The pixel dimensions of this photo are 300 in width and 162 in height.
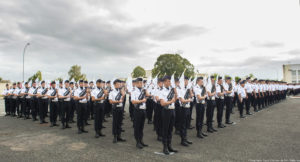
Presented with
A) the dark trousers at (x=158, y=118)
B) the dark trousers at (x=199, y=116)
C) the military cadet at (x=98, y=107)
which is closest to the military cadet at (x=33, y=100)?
the military cadet at (x=98, y=107)

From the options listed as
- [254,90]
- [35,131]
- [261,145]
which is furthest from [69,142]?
[254,90]

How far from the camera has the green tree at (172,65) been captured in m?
56.5

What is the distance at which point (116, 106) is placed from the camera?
6.70 metres

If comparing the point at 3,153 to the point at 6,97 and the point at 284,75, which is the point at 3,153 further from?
the point at 284,75

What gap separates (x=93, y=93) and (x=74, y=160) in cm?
319

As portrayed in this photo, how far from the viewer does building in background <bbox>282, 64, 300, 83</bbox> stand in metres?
73.2

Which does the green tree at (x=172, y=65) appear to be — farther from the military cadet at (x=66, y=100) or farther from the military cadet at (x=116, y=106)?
the military cadet at (x=116, y=106)

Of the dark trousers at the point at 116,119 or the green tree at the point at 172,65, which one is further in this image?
the green tree at the point at 172,65

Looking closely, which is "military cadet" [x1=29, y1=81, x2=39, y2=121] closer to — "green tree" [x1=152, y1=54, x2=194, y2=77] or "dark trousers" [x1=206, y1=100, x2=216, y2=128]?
"dark trousers" [x1=206, y1=100, x2=216, y2=128]

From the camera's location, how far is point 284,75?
2953 inches

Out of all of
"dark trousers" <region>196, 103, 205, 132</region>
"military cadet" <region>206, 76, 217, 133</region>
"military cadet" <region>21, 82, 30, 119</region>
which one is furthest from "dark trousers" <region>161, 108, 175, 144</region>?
"military cadet" <region>21, 82, 30, 119</region>

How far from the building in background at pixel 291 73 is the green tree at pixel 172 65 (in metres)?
41.2

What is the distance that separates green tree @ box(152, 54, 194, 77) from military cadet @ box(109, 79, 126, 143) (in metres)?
49.3

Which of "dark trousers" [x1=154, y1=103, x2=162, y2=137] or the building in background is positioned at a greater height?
the building in background
